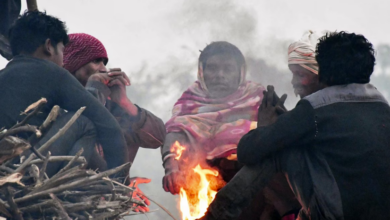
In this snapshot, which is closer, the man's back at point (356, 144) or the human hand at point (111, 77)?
the man's back at point (356, 144)

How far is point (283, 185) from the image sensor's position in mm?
5516

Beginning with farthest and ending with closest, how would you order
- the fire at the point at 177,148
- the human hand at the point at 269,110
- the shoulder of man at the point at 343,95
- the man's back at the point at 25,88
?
the fire at the point at 177,148 → the human hand at the point at 269,110 → the man's back at the point at 25,88 → the shoulder of man at the point at 343,95

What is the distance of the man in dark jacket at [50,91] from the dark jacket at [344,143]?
1.18 meters

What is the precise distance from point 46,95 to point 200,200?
8.28 feet

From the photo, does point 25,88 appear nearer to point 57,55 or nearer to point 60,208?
point 57,55

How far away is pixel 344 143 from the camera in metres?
4.44

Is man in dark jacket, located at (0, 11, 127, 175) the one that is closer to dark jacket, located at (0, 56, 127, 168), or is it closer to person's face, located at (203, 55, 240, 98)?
dark jacket, located at (0, 56, 127, 168)

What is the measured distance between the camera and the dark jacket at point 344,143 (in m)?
4.34

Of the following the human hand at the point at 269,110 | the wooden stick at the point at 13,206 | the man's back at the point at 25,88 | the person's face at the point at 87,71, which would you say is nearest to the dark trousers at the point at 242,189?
the human hand at the point at 269,110

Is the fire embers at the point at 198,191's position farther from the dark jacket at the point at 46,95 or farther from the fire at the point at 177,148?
the dark jacket at the point at 46,95

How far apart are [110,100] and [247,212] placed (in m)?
1.83

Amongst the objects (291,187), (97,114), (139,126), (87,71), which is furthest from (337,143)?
(87,71)

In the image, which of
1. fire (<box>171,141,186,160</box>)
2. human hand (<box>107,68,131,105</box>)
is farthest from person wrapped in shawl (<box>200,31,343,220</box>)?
human hand (<box>107,68,131,105</box>)

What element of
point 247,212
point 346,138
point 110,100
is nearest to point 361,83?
point 346,138
